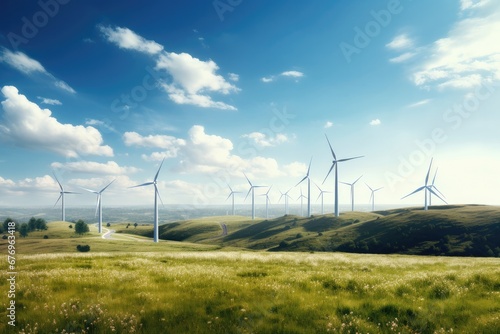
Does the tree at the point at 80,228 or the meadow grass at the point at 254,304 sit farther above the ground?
the meadow grass at the point at 254,304

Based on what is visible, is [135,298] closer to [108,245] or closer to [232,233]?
[108,245]

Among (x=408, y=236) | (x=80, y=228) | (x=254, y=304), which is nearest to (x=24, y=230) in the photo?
(x=80, y=228)

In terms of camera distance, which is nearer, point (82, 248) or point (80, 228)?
point (82, 248)

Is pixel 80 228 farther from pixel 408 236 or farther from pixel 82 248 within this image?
pixel 408 236

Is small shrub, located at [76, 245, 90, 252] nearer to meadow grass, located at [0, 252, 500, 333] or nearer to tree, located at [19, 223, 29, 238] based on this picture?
tree, located at [19, 223, 29, 238]

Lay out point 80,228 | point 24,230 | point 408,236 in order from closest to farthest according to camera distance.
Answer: point 408,236, point 80,228, point 24,230

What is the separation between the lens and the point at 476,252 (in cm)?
8581

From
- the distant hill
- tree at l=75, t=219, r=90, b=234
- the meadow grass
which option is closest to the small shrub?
tree at l=75, t=219, r=90, b=234

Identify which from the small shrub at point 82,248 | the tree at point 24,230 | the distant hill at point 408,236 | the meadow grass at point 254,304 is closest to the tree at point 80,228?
the tree at point 24,230

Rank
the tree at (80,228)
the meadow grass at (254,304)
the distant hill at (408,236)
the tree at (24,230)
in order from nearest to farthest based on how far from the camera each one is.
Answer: the meadow grass at (254,304) → the distant hill at (408,236) → the tree at (24,230) → the tree at (80,228)

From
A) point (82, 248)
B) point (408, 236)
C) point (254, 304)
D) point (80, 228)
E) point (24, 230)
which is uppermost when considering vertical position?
point (254, 304)

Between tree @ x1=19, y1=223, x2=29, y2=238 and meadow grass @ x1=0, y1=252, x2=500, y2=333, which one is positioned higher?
meadow grass @ x1=0, y1=252, x2=500, y2=333

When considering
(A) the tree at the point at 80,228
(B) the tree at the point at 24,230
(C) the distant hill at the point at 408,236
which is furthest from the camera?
(A) the tree at the point at 80,228

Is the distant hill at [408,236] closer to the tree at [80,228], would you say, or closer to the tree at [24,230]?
the tree at [80,228]
